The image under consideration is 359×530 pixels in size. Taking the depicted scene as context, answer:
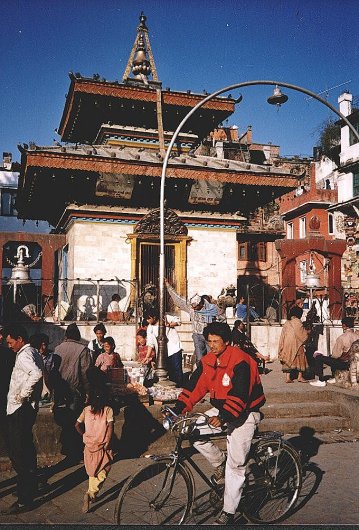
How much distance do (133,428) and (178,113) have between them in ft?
51.0

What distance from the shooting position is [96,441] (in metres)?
6.23

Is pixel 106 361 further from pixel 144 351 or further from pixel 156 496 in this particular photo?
pixel 156 496

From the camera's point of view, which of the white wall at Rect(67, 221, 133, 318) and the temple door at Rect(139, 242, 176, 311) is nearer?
the white wall at Rect(67, 221, 133, 318)

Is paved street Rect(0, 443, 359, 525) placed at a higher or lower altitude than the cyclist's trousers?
lower

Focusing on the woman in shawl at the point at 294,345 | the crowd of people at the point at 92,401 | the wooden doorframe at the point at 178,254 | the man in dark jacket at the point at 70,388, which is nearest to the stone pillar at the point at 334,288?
the wooden doorframe at the point at 178,254

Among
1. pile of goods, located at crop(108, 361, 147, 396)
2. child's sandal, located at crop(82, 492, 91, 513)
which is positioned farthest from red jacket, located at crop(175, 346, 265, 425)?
pile of goods, located at crop(108, 361, 147, 396)

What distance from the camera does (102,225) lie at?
58.5 feet

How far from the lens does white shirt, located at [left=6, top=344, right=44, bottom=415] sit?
6.24 meters

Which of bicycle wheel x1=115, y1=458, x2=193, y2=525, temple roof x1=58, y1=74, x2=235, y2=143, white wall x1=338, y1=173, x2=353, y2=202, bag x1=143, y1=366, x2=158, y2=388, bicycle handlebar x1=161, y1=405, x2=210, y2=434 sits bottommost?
bicycle wheel x1=115, y1=458, x2=193, y2=525

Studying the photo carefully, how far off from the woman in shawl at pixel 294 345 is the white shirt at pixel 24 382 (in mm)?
6453

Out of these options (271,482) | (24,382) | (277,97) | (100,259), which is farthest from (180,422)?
(100,259)

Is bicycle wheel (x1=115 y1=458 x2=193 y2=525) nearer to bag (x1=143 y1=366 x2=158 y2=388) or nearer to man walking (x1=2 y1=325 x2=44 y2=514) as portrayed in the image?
man walking (x1=2 y1=325 x2=44 y2=514)

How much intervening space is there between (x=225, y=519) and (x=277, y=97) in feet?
30.6

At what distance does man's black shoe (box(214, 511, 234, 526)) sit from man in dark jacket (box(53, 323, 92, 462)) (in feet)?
10.7
